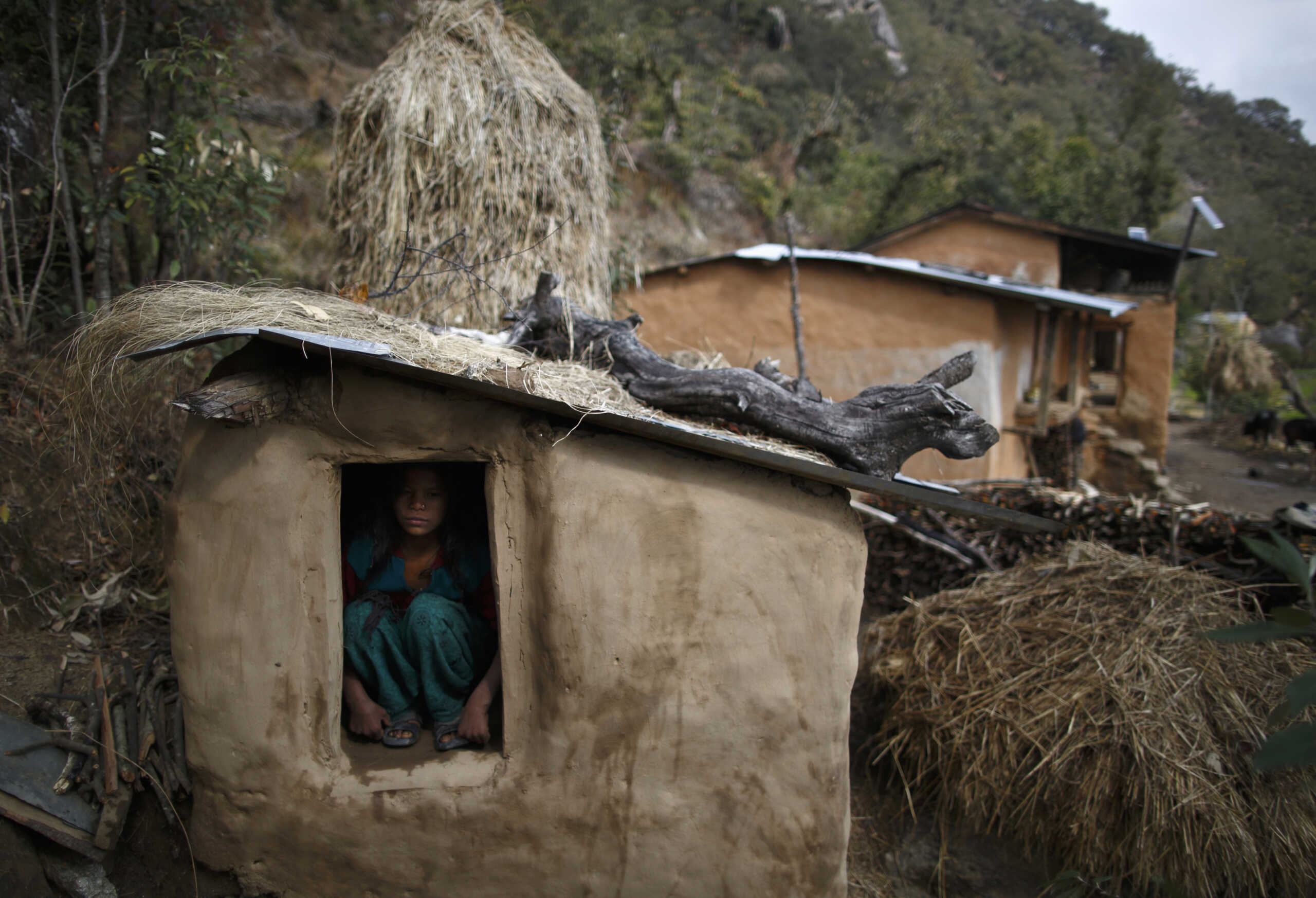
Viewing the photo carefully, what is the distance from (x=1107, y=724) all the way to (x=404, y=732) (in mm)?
3569

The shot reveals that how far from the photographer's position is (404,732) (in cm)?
317

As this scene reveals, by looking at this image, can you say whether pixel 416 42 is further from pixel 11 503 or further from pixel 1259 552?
pixel 1259 552

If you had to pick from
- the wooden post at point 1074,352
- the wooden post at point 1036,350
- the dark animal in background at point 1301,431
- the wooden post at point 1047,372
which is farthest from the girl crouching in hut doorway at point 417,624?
the dark animal in background at point 1301,431

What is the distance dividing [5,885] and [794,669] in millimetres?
3038

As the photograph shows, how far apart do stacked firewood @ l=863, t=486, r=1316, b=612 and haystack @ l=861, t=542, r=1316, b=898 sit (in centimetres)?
109

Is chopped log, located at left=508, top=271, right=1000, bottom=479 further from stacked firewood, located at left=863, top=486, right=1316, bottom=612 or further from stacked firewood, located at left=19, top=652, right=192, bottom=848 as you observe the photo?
stacked firewood, located at left=863, top=486, right=1316, bottom=612

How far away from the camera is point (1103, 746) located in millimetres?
3965

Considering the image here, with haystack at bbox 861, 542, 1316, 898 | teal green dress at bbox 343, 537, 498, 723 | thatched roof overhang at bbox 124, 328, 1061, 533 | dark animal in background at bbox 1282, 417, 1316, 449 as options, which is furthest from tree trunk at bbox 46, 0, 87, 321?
dark animal in background at bbox 1282, 417, 1316, 449

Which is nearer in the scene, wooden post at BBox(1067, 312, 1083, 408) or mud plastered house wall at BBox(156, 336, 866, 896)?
mud plastered house wall at BBox(156, 336, 866, 896)

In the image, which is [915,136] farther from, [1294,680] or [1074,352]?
[1294,680]

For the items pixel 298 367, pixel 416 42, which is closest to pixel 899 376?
pixel 416 42

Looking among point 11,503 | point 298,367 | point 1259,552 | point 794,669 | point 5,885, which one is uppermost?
point 298,367

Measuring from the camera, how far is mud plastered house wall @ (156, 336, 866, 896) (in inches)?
109

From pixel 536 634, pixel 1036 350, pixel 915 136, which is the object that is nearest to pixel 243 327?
pixel 536 634
